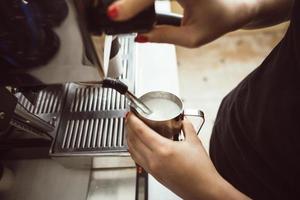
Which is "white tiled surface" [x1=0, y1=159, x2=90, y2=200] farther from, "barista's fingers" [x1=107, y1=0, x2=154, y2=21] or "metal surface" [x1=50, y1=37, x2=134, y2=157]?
"barista's fingers" [x1=107, y1=0, x2=154, y2=21]

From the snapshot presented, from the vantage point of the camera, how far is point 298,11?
41 cm

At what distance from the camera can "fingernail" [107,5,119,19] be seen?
34 centimetres

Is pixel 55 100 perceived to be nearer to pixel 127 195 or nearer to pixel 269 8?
pixel 127 195

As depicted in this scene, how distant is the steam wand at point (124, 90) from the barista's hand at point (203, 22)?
88 mm

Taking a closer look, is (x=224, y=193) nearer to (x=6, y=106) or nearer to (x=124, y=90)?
(x=124, y=90)

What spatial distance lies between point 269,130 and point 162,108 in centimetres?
16

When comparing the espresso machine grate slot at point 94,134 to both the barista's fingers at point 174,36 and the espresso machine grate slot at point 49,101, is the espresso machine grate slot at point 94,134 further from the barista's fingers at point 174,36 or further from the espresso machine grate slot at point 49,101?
the barista's fingers at point 174,36

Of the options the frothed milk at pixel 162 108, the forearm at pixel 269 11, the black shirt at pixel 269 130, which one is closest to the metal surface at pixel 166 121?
the frothed milk at pixel 162 108

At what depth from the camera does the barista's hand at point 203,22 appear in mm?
523

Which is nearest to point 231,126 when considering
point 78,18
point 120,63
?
point 120,63

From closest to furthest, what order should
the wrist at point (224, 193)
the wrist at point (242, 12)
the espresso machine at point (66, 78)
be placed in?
the espresso machine at point (66, 78) < the wrist at point (224, 193) < the wrist at point (242, 12)

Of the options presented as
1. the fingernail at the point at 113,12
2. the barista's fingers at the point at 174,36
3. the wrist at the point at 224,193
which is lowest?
the wrist at the point at 224,193

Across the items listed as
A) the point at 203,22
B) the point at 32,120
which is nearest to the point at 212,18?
the point at 203,22

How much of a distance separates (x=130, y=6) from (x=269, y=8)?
34 centimetres
